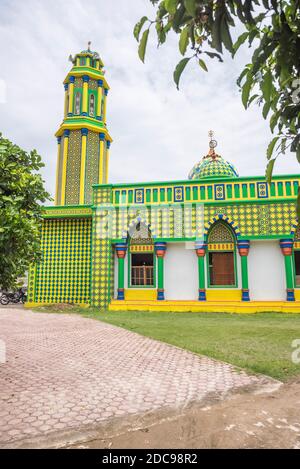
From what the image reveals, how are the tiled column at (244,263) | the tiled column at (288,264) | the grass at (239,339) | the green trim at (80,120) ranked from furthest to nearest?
the green trim at (80,120) < the tiled column at (244,263) < the tiled column at (288,264) < the grass at (239,339)

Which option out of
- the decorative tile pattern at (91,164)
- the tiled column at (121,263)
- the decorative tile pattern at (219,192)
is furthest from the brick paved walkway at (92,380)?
the decorative tile pattern at (91,164)

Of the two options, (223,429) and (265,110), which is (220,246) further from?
(265,110)

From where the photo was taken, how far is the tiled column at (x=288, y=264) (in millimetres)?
13344

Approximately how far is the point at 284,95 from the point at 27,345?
6974mm

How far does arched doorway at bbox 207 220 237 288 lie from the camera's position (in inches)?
563

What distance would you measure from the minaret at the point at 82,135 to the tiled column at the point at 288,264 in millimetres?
10478

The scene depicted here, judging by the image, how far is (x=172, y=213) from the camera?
14562 millimetres

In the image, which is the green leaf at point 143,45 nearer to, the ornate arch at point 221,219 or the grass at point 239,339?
the grass at point 239,339

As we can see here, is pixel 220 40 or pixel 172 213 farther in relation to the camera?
pixel 172 213

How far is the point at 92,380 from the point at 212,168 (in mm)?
15690

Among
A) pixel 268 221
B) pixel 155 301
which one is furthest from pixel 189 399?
pixel 268 221

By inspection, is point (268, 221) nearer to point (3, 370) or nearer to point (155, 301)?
point (155, 301)

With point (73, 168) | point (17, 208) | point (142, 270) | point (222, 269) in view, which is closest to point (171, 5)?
point (17, 208)

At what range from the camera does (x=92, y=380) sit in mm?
4508
